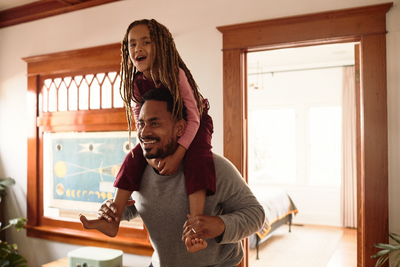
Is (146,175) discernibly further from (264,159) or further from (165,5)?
(264,159)

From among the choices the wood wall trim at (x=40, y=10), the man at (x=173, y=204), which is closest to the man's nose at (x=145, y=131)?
the man at (x=173, y=204)

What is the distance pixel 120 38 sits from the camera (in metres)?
2.88

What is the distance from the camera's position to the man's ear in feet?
3.53

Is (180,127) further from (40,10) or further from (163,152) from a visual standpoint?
(40,10)

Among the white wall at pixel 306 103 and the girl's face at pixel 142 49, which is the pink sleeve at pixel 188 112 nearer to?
the girl's face at pixel 142 49

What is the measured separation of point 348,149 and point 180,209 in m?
5.54

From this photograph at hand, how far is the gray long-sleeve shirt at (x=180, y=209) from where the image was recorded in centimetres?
113

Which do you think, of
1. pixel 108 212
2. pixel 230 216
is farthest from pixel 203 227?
pixel 108 212

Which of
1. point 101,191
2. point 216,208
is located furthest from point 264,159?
point 216,208

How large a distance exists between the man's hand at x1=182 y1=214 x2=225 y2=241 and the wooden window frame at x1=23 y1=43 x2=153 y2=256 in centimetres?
182

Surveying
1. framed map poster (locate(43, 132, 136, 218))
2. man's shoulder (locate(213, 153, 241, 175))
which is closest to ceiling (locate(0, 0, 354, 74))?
framed map poster (locate(43, 132, 136, 218))

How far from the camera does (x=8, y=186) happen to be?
3451 millimetres

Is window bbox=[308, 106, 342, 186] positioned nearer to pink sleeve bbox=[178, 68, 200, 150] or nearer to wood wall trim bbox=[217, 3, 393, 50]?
wood wall trim bbox=[217, 3, 393, 50]

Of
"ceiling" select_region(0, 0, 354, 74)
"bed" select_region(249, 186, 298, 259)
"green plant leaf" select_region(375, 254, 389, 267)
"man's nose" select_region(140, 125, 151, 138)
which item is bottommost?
"bed" select_region(249, 186, 298, 259)
